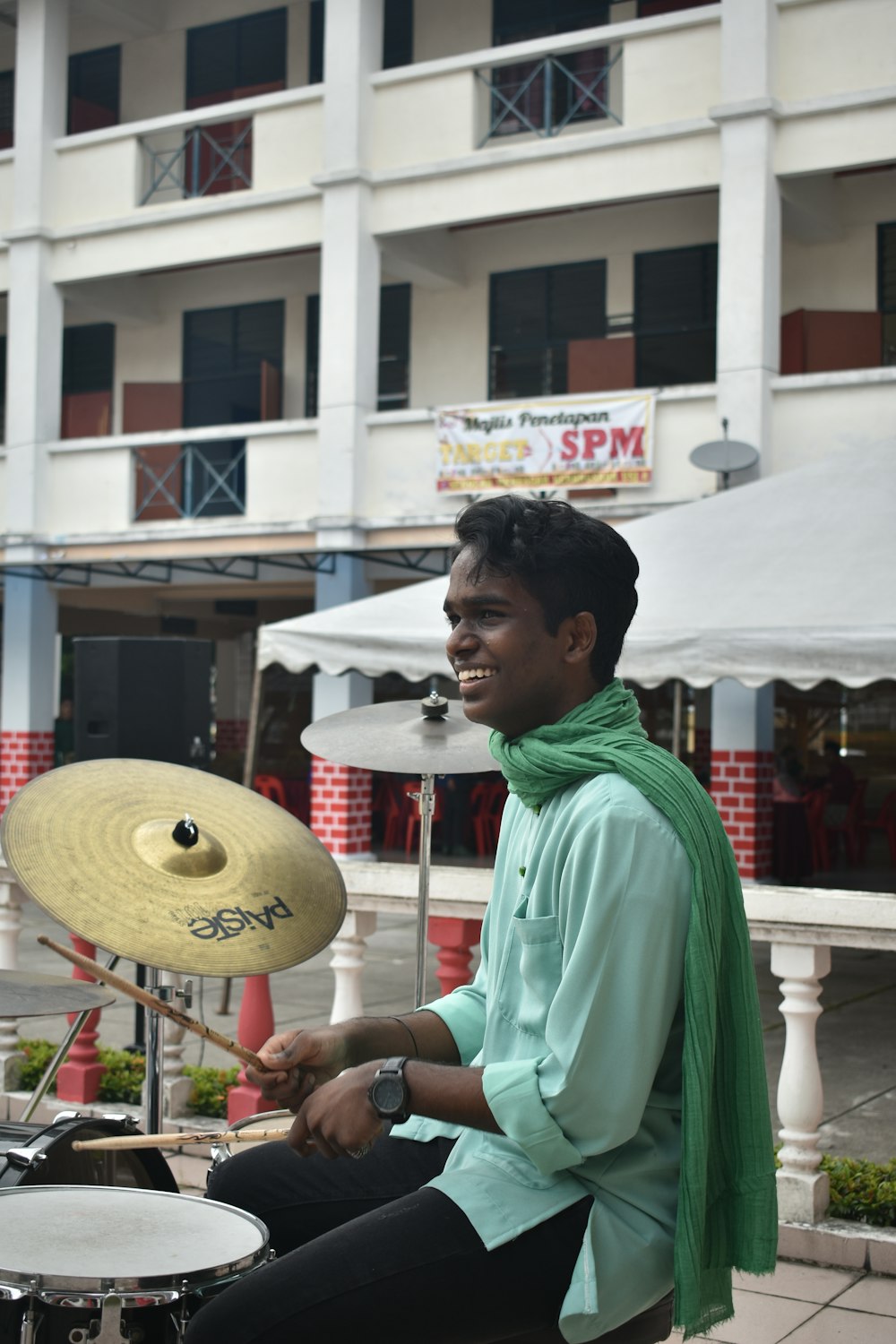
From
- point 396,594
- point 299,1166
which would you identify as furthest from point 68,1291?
point 396,594

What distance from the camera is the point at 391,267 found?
540 inches

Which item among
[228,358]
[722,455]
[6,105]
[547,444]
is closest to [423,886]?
[722,455]

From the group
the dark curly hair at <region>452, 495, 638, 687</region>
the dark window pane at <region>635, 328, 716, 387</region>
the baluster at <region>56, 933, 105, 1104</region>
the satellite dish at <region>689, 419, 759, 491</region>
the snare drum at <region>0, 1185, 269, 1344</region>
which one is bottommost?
the baluster at <region>56, 933, 105, 1104</region>

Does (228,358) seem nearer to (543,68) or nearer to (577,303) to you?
(577,303)

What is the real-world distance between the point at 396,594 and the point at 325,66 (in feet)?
25.1

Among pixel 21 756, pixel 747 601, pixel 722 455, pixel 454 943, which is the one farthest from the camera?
pixel 21 756

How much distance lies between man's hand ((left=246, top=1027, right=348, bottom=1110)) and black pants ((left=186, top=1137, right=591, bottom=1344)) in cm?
22

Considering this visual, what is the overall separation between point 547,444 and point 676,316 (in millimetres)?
2460

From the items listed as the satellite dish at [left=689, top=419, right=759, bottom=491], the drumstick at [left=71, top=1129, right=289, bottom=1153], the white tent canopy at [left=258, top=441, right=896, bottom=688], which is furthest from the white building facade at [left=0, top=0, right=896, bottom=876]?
the drumstick at [left=71, top=1129, right=289, bottom=1153]

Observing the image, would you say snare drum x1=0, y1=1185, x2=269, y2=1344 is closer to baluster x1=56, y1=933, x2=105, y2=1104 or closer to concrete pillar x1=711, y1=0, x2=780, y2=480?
baluster x1=56, y1=933, x2=105, y2=1104

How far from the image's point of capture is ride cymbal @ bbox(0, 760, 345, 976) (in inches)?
92.9

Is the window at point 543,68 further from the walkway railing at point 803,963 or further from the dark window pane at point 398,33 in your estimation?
the walkway railing at point 803,963

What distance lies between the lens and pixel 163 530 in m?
13.8

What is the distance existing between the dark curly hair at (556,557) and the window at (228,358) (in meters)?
13.5
